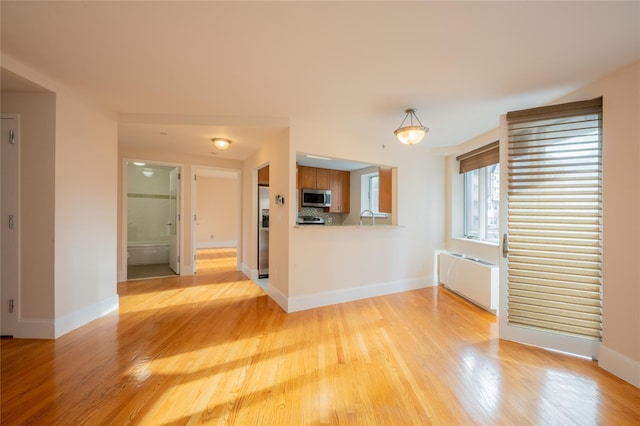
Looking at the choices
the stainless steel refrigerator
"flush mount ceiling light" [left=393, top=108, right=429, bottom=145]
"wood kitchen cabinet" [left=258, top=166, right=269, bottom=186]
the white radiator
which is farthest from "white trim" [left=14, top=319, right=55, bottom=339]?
the white radiator

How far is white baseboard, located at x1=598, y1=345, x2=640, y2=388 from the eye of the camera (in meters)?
1.88

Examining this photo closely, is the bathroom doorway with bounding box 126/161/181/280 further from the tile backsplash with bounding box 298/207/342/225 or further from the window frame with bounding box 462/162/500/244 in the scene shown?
the window frame with bounding box 462/162/500/244

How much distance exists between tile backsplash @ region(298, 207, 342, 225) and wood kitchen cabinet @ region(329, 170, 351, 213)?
0.86ft

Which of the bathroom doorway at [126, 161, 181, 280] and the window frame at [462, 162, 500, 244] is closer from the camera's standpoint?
the window frame at [462, 162, 500, 244]

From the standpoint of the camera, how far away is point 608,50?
5.97ft

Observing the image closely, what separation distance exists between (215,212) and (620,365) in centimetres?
948

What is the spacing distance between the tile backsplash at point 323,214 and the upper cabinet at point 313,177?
596 mm

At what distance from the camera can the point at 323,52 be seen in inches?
74.1

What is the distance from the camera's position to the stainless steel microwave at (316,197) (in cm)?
559

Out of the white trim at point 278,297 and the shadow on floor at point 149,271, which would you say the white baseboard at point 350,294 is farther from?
the shadow on floor at point 149,271

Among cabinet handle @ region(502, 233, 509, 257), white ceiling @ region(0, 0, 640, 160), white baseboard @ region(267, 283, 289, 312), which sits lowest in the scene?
white baseboard @ region(267, 283, 289, 312)

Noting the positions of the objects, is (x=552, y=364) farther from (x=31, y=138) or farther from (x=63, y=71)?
(x=31, y=138)

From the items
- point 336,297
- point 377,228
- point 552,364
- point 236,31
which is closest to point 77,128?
point 236,31

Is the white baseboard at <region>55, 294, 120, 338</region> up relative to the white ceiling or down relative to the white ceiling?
down
